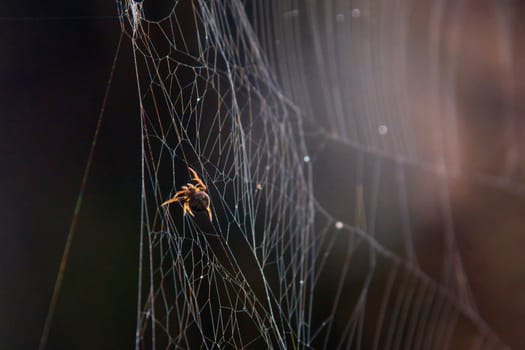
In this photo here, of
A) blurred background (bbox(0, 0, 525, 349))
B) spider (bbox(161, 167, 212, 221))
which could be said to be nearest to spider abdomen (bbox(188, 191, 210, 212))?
spider (bbox(161, 167, 212, 221))

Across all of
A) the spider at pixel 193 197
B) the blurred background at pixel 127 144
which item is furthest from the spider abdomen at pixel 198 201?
the blurred background at pixel 127 144

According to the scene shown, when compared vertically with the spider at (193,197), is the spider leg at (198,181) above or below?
above

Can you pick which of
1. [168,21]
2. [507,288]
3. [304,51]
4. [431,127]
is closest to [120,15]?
[168,21]

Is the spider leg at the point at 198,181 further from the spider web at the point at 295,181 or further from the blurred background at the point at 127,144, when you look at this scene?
the blurred background at the point at 127,144

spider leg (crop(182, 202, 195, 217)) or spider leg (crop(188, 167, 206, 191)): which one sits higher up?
spider leg (crop(188, 167, 206, 191))

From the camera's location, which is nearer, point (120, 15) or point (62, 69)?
point (120, 15)

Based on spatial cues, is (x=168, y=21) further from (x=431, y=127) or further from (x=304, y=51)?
(x=431, y=127)

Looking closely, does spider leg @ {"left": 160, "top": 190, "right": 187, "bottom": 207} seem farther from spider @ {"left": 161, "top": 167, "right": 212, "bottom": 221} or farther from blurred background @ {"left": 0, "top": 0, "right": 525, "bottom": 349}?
blurred background @ {"left": 0, "top": 0, "right": 525, "bottom": 349}
